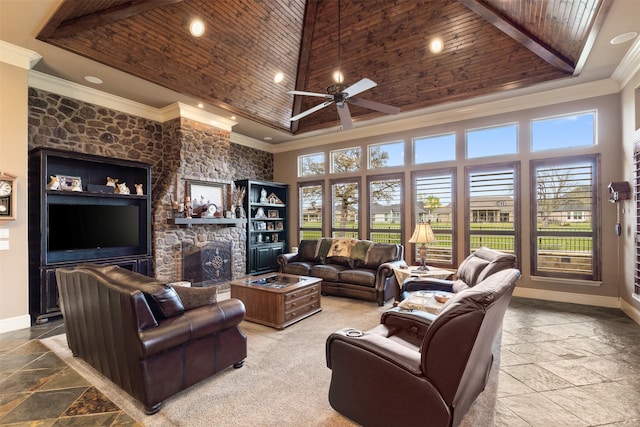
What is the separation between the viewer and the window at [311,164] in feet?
27.0

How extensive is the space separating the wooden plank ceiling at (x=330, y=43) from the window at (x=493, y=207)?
1584 millimetres

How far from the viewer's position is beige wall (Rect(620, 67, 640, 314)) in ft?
13.9

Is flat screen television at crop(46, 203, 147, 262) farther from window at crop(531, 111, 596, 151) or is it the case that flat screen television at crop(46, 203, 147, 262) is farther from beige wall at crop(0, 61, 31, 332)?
window at crop(531, 111, 596, 151)

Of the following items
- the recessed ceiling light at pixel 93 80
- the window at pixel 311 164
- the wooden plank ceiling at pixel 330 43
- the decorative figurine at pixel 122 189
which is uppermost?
the wooden plank ceiling at pixel 330 43

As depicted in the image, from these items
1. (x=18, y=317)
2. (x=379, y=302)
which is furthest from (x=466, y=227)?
(x=18, y=317)

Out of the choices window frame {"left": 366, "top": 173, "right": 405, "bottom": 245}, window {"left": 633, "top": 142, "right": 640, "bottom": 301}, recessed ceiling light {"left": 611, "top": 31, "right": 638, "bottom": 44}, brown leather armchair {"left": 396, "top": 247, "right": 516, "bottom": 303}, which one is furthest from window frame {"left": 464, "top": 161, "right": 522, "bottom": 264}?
recessed ceiling light {"left": 611, "top": 31, "right": 638, "bottom": 44}

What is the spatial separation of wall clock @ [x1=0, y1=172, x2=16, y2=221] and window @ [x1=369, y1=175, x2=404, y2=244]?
20.6 ft

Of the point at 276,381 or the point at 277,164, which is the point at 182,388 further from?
the point at 277,164

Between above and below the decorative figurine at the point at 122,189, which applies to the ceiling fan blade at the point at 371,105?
above

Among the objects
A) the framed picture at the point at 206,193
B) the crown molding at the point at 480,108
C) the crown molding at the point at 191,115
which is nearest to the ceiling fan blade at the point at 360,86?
the crown molding at the point at 480,108

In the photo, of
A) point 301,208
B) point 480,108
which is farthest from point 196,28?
point 480,108

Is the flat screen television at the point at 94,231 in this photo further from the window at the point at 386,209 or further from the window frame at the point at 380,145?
the window frame at the point at 380,145

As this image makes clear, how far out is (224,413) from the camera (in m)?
2.20

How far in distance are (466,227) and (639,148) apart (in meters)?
2.72
